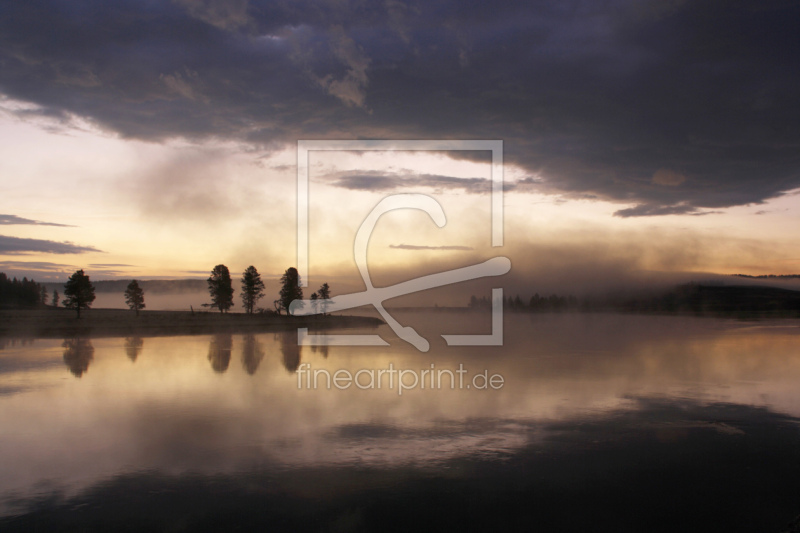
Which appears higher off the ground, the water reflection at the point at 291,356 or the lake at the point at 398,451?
the lake at the point at 398,451

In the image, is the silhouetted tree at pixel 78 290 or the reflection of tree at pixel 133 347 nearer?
the reflection of tree at pixel 133 347

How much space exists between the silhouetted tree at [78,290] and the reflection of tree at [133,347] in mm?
30500

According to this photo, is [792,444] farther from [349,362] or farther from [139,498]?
[349,362]

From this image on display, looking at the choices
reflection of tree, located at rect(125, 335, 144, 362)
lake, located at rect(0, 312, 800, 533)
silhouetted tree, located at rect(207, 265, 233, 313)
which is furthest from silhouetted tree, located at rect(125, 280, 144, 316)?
lake, located at rect(0, 312, 800, 533)

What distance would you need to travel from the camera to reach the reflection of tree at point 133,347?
51.1 meters

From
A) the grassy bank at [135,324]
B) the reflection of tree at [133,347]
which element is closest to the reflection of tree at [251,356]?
the reflection of tree at [133,347]

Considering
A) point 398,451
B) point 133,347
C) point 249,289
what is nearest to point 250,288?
point 249,289

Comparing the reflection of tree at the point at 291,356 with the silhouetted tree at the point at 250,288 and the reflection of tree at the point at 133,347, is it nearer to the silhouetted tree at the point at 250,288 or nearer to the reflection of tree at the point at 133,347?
the reflection of tree at the point at 133,347

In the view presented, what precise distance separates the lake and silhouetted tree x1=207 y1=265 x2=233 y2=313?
81.1m

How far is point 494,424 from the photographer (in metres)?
23.2

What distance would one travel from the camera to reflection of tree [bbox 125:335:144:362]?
5108 cm

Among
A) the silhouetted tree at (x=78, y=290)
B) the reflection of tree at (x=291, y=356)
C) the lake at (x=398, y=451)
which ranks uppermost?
the silhouetted tree at (x=78, y=290)

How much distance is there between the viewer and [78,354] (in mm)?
51094

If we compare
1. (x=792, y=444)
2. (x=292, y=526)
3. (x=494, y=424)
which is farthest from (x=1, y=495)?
(x=792, y=444)
